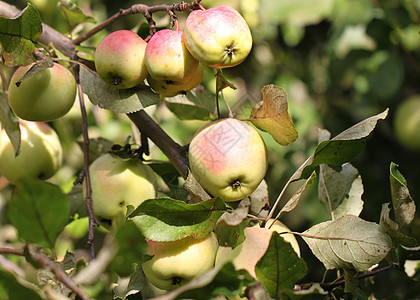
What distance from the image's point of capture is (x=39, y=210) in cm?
51

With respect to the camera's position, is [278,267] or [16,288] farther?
[278,267]

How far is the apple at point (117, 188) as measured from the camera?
0.83 m

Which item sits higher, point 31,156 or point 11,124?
point 11,124

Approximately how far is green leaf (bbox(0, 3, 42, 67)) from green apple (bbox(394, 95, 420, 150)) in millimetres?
1690

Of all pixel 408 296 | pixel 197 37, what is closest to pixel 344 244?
pixel 408 296

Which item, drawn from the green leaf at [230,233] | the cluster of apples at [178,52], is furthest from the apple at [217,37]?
the green leaf at [230,233]

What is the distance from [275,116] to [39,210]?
0.37 metres

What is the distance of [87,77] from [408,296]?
61 centimetres

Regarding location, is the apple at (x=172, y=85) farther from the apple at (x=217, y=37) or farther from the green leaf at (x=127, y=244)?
the green leaf at (x=127, y=244)

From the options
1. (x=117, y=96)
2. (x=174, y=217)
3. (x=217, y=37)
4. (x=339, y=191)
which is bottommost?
(x=339, y=191)

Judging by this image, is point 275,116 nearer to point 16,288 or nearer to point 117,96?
point 117,96

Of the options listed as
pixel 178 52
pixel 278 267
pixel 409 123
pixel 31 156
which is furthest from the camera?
pixel 409 123

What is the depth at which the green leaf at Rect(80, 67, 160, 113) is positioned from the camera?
0.77m

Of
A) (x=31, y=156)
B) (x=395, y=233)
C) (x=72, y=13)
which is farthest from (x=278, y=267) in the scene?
(x=72, y=13)
